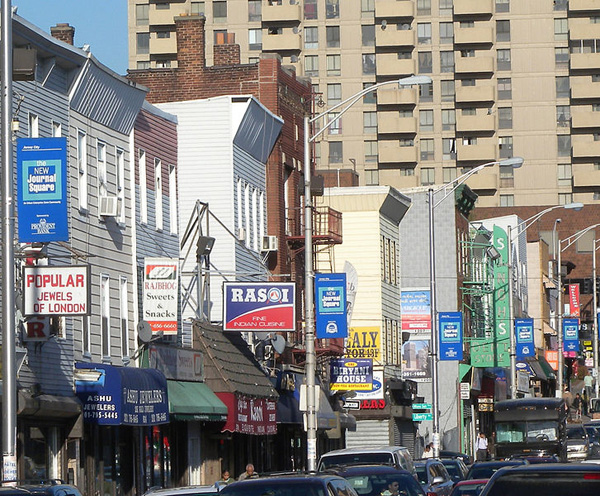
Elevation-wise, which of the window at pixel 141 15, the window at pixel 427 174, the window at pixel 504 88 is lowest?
the window at pixel 427 174

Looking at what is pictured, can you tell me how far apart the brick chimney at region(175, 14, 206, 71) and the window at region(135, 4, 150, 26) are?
76338 mm

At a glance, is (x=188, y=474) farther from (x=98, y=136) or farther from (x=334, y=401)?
(x=334, y=401)

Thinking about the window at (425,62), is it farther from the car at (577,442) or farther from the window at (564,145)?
the car at (577,442)

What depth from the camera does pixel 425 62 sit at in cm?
11706

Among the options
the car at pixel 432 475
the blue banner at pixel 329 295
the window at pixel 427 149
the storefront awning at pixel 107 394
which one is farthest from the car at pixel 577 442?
the window at pixel 427 149

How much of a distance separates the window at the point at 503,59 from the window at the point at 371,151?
12.5 m

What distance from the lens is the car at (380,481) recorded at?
22000 mm

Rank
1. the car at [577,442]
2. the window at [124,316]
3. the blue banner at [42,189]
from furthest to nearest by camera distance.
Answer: the car at [577,442]
the window at [124,316]
the blue banner at [42,189]

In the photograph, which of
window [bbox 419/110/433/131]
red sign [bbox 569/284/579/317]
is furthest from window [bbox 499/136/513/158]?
red sign [bbox 569/284/579/317]

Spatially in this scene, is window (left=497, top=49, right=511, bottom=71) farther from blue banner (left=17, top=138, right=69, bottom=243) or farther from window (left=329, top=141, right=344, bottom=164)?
blue banner (left=17, top=138, right=69, bottom=243)

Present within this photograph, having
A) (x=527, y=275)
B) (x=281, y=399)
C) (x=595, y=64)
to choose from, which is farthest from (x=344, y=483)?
(x=595, y=64)

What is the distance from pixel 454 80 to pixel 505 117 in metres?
5.34

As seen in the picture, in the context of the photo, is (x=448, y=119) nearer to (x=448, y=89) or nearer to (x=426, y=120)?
(x=426, y=120)

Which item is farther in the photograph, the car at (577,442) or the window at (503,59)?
the window at (503,59)
